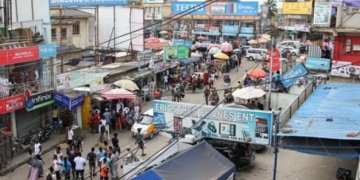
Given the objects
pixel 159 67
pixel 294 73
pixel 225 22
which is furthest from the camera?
pixel 225 22

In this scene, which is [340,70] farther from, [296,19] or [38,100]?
[296,19]

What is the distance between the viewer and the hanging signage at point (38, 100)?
1922cm

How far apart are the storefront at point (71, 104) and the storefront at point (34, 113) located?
41cm

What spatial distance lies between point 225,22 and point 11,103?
48008 millimetres

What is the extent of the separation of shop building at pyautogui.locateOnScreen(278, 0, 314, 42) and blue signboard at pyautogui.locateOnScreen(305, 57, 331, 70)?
2785cm

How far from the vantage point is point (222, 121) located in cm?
1502

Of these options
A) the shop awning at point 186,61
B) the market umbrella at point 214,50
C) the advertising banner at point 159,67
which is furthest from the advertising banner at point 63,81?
the market umbrella at point 214,50

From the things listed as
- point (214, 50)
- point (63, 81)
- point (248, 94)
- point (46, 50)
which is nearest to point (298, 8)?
point (214, 50)

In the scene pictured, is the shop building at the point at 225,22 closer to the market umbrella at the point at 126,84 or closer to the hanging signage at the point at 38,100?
the market umbrella at the point at 126,84

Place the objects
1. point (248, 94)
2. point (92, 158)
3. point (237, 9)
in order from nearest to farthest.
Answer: point (92, 158), point (248, 94), point (237, 9)

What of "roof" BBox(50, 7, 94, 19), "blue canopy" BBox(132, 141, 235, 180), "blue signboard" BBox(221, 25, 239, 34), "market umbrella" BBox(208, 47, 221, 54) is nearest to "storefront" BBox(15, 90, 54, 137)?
"blue canopy" BBox(132, 141, 235, 180)

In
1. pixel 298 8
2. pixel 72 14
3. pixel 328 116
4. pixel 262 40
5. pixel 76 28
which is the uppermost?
pixel 298 8

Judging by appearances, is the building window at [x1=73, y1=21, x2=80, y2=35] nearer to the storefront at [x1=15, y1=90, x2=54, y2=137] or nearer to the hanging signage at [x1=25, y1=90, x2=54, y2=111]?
the storefront at [x1=15, y1=90, x2=54, y2=137]

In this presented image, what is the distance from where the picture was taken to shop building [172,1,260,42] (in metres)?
60.0
